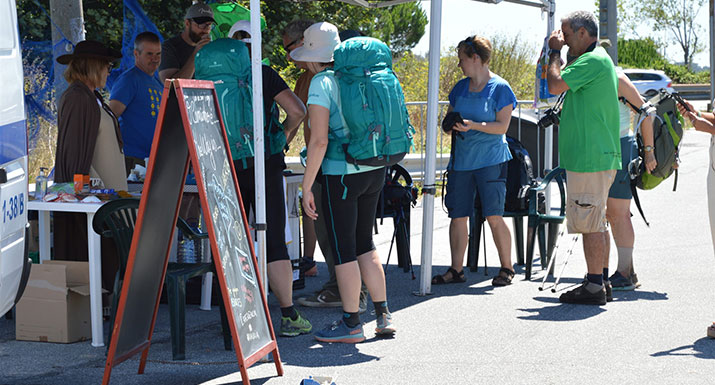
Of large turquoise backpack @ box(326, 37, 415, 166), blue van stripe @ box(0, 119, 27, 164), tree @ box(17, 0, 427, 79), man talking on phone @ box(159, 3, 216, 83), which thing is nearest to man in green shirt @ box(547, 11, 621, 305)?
large turquoise backpack @ box(326, 37, 415, 166)

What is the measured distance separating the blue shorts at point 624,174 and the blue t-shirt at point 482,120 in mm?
904

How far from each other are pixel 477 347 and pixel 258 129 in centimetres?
190

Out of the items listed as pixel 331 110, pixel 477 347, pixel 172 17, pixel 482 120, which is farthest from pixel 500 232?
pixel 172 17

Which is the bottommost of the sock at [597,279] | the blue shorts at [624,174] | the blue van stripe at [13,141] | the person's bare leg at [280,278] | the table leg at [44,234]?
the sock at [597,279]

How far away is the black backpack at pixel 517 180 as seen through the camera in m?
8.08

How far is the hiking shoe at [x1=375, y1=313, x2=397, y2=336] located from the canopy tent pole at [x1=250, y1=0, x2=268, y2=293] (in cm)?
88

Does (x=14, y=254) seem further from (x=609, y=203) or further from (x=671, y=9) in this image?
(x=671, y=9)

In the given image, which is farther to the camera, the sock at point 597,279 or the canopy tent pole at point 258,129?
the sock at point 597,279

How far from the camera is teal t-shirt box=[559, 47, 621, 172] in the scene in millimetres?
6547

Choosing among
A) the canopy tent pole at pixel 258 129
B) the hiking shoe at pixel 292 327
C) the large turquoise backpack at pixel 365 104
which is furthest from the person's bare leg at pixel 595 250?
the canopy tent pole at pixel 258 129

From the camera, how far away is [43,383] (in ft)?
16.5

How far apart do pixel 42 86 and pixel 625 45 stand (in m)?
47.9

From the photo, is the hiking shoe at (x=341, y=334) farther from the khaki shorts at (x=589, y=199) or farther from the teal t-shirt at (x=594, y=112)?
the teal t-shirt at (x=594, y=112)

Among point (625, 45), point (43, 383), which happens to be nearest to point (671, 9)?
point (625, 45)
